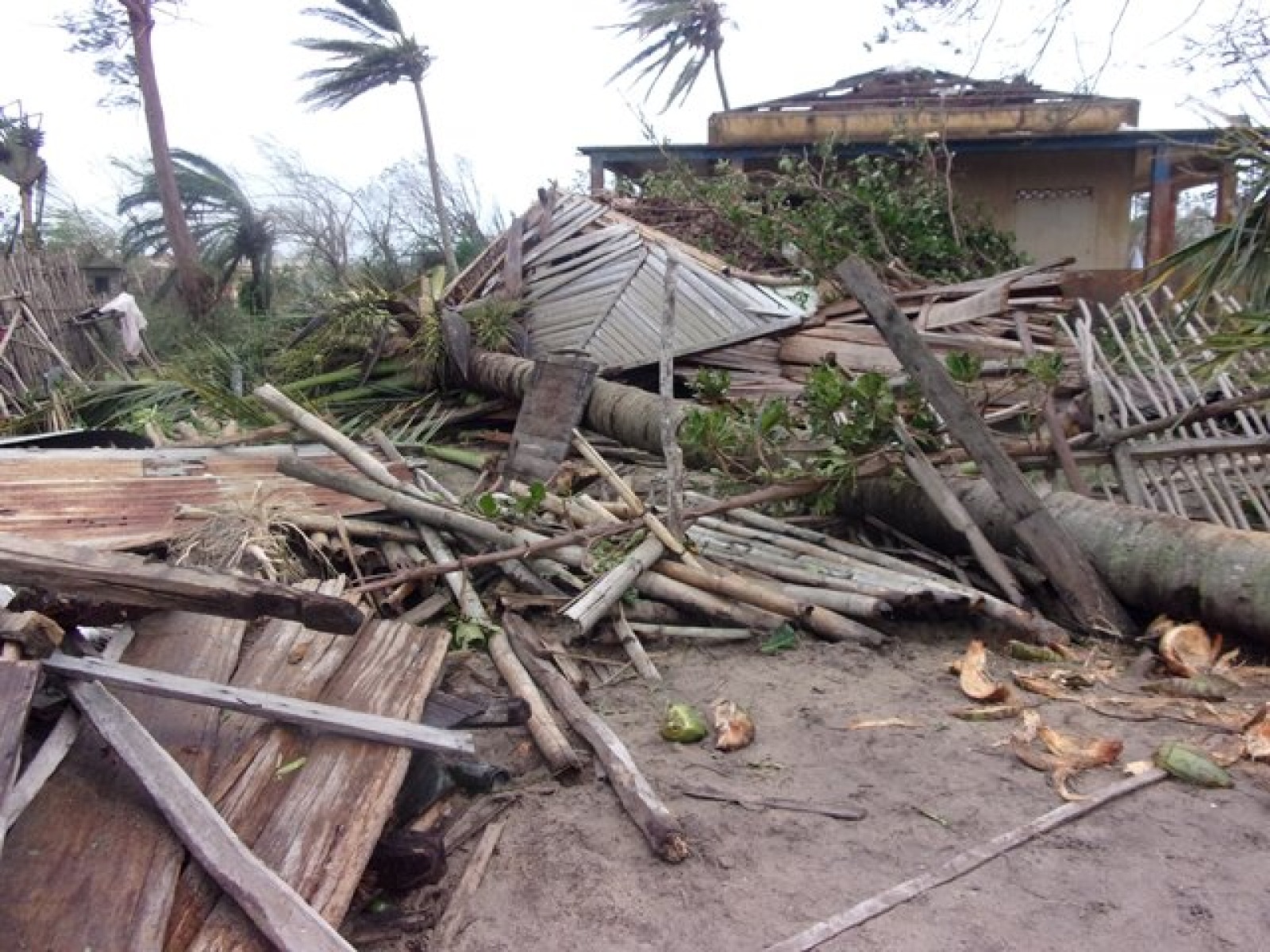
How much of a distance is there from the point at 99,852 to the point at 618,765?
4.48 ft

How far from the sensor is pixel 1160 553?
3.91 meters

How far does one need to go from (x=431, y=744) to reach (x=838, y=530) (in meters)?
3.10

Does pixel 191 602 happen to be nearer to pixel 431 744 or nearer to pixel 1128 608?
pixel 431 744

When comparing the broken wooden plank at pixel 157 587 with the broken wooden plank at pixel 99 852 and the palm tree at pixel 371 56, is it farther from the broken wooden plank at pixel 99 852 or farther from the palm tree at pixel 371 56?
the palm tree at pixel 371 56

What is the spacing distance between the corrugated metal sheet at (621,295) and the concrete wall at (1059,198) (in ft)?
19.7

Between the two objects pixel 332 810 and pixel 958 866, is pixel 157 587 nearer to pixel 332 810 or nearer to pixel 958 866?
pixel 332 810

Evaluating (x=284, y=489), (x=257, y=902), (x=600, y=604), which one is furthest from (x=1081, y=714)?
(x=284, y=489)

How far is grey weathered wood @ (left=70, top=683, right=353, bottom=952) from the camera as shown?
1.95 m

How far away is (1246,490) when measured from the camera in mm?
4453

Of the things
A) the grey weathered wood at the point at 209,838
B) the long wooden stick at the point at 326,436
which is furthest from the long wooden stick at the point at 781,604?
the grey weathered wood at the point at 209,838

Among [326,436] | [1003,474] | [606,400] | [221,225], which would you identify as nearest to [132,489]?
[326,436]

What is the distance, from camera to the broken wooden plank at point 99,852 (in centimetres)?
195

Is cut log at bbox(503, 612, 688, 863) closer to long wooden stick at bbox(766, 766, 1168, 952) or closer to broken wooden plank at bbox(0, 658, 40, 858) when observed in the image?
long wooden stick at bbox(766, 766, 1168, 952)

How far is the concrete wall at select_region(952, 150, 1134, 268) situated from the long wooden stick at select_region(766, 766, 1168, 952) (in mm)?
11881
